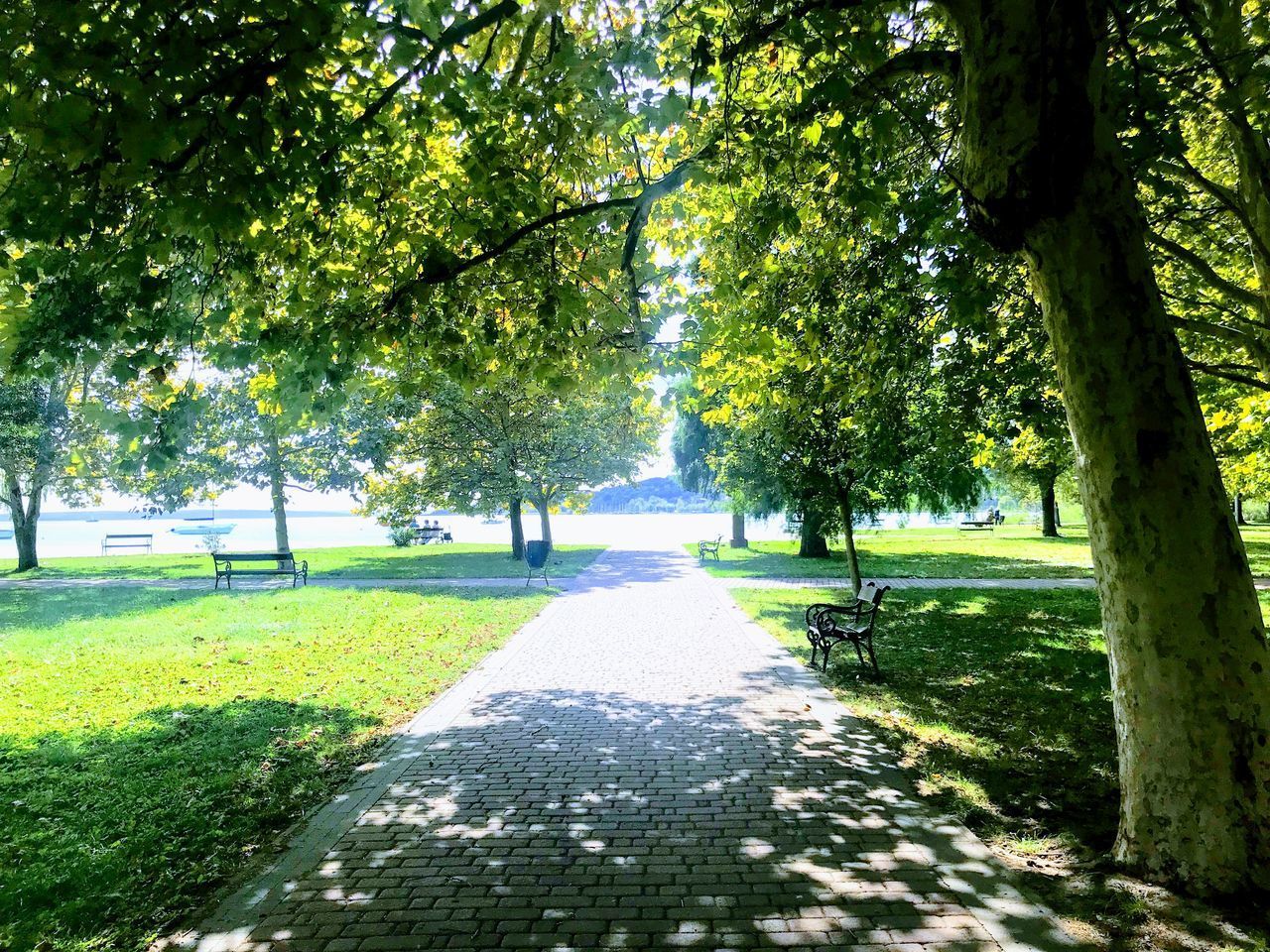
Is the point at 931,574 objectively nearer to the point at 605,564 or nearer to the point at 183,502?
the point at 605,564

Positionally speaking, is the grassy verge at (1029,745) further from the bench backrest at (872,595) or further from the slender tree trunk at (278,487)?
the slender tree trunk at (278,487)

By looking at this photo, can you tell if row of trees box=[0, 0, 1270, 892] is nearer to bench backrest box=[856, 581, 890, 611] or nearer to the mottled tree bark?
bench backrest box=[856, 581, 890, 611]

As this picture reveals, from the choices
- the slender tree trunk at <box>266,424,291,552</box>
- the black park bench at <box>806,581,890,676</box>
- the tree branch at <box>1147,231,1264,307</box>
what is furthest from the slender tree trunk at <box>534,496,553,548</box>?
the tree branch at <box>1147,231,1264,307</box>

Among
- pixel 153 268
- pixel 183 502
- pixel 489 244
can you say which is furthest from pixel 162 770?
pixel 183 502

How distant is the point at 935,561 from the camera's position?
24141 millimetres

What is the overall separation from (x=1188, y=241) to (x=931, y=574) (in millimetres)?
12137

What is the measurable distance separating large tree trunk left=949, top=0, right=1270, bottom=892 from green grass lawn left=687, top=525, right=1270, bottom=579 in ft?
53.3

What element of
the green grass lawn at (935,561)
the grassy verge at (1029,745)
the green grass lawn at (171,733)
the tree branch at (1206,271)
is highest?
the tree branch at (1206,271)

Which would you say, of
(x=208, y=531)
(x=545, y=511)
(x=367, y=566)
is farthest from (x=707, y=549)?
(x=208, y=531)

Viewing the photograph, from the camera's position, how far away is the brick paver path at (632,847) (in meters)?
3.28

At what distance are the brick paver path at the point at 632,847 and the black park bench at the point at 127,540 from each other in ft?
105

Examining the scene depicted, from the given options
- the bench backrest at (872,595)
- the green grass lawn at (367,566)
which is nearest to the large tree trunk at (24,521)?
the green grass lawn at (367,566)

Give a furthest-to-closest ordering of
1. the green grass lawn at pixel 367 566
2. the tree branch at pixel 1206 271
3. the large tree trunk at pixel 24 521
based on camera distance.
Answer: the large tree trunk at pixel 24 521 < the green grass lawn at pixel 367 566 < the tree branch at pixel 1206 271

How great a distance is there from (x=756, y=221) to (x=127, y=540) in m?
35.9
